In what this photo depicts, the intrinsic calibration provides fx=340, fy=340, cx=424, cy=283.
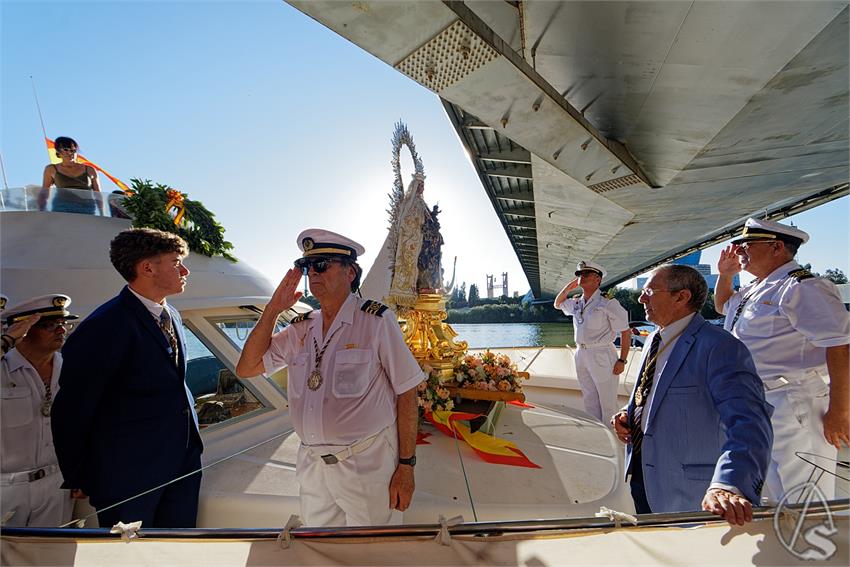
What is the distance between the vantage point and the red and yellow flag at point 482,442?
2605 mm

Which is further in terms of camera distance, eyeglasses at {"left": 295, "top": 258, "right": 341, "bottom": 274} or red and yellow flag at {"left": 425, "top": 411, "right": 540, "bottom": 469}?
red and yellow flag at {"left": 425, "top": 411, "right": 540, "bottom": 469}

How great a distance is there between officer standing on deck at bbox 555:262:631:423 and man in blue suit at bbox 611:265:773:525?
2504 mm

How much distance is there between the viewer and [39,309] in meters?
2.04

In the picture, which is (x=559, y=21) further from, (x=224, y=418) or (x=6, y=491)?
(x=6, y=491)

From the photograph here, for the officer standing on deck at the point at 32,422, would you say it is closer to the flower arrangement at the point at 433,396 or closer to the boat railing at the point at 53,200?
the boat railing at the point at 53,200

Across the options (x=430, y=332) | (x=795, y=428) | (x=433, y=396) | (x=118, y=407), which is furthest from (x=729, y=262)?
(x=118, y=407)

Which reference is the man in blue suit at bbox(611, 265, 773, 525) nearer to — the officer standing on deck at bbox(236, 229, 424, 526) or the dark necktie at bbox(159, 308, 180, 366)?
the officer standing on deck at bbox(236, 229, 424, 526)

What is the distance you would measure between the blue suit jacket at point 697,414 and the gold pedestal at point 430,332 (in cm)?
222

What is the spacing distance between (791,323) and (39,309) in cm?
456

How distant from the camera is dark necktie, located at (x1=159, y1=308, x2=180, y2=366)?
1.99 metres

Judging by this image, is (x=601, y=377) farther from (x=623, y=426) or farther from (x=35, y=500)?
(x=35, y=500)

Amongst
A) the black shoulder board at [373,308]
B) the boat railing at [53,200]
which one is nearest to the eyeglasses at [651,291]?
the black shoulder board at [373,308]

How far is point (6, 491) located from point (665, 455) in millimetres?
3261

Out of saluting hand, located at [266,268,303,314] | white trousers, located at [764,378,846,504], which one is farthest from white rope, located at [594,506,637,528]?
white trousers, located at [764,378,846,504]
